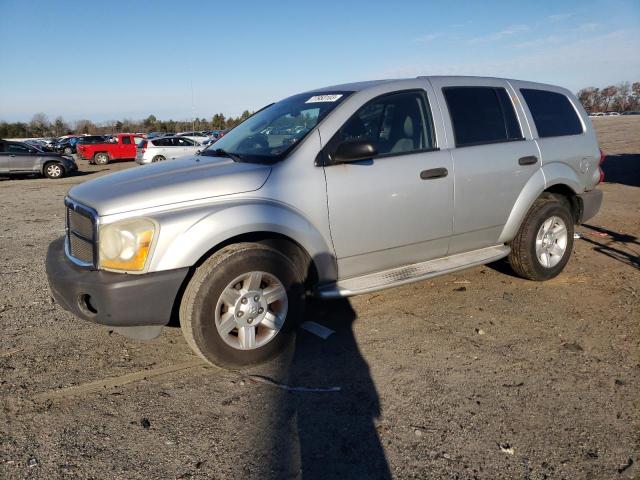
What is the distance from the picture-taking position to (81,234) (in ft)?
10.6

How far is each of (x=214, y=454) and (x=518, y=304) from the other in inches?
117

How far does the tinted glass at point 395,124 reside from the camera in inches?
146

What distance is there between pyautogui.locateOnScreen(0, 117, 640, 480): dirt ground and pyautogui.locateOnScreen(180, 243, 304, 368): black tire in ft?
0.49

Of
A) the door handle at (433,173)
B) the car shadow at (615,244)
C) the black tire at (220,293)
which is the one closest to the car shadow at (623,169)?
the car shadow at (615,244)

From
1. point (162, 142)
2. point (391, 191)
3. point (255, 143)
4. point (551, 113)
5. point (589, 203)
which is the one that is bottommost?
point (589, 203)

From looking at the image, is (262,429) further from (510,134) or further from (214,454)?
(510,134)

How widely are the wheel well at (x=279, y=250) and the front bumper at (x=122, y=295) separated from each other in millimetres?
177

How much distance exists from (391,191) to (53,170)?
61.9 ft

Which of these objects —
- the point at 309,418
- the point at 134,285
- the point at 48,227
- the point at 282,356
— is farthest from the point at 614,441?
the point at 48,227

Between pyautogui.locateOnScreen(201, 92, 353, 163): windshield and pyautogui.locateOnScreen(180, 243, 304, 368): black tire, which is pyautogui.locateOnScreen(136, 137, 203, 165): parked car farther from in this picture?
pyautogui.locateOnScreen(180, 243, 304, 368): black tire

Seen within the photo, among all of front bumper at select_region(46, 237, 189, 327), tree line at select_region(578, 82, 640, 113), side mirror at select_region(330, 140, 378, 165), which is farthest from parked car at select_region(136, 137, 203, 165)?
tree line at select_region(578, 82, 640, 113)

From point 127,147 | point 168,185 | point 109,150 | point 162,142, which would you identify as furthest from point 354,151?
point 127,147

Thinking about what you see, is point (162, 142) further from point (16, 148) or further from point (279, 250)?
point (279, 250)

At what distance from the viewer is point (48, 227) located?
8.09 meters
